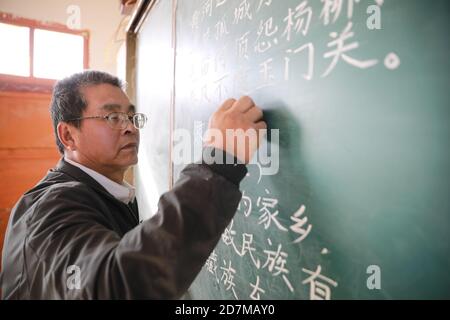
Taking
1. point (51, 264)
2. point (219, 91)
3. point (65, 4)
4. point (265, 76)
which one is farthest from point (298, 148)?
point (65, 4)

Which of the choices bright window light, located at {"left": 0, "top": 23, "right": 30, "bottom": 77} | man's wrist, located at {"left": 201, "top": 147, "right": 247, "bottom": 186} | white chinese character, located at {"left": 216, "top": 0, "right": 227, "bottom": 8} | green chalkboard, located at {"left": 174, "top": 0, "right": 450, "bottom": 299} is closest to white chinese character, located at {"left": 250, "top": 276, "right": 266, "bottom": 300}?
green chalkboard, located at {"left": 174, "top": 0, "right": 450, "bottom": 299}

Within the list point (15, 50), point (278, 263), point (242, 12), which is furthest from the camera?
point (15, 50)

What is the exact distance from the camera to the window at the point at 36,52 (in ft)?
9.96

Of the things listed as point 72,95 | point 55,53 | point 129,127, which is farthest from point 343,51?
point 55,53

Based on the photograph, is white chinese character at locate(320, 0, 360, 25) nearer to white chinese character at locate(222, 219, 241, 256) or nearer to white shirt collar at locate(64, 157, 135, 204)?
white chinese character at locate(222, 219, 241, 256)

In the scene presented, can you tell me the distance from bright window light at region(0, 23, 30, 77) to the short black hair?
2825mm

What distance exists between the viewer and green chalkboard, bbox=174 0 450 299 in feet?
1.24

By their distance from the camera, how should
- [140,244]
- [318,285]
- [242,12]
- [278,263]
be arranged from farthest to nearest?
[242,12], [278,263], [318,285], [140,244]

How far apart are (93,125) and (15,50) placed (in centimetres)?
309

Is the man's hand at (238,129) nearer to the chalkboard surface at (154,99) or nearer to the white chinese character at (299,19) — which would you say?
the white chinese character at (299,19)

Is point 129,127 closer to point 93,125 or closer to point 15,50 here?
point 93,125

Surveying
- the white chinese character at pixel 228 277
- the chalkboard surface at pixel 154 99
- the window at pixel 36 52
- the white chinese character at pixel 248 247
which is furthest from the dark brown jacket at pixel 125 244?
the window at pixel 36 52

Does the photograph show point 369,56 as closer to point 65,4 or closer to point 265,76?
point 265,76

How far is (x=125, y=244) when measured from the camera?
0.46 m
